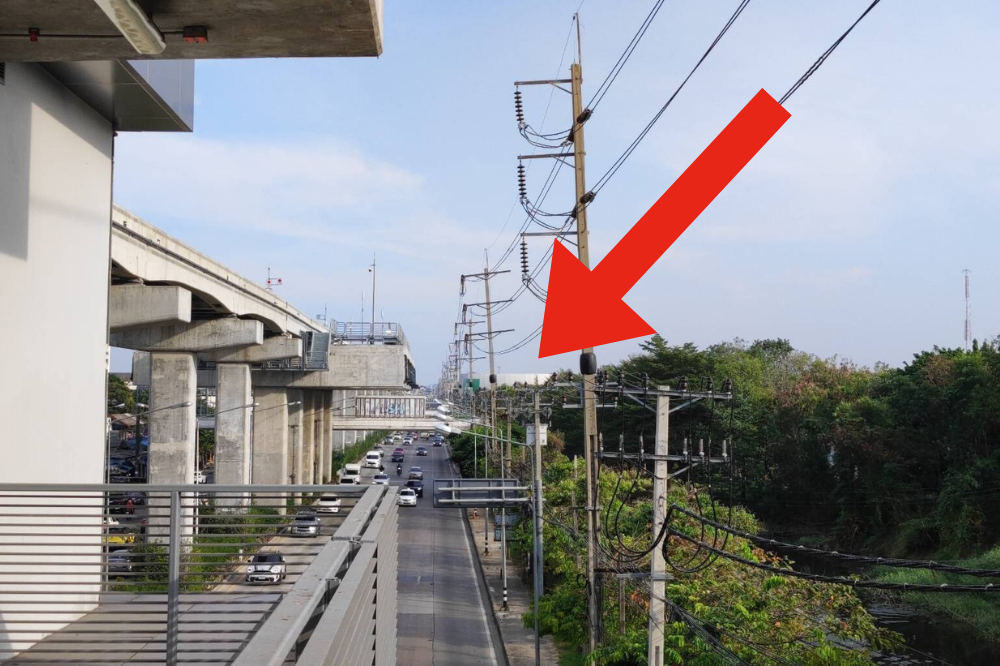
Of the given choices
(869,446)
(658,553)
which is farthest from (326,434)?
(658,553)

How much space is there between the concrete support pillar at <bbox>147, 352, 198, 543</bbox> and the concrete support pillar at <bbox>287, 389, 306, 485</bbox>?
80.2 ft

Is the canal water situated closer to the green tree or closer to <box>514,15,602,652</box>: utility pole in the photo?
<box>514,15,602,652</box>: utility pole

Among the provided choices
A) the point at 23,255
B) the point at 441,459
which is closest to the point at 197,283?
the point at 23,255

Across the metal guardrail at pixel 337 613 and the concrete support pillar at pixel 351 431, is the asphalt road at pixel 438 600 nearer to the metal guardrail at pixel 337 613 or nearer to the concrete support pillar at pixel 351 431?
the metal guardrail at pixel 337 613

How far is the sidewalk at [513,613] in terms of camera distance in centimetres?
2333

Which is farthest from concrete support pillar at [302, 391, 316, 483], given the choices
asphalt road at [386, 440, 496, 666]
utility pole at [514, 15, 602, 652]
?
utility pole at [514, 15, 602, 652]

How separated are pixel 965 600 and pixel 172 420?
25.2m

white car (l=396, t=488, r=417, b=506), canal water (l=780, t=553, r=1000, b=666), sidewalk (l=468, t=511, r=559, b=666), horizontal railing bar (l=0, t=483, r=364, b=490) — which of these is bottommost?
canal water (l=780, t=553, r=1000, b=666)

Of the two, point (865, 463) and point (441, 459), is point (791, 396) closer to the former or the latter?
point (865, 463)

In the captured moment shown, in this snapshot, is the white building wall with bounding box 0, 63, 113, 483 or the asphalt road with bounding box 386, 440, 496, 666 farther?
the asphalt road with bounding box 386, 440, 496, 666

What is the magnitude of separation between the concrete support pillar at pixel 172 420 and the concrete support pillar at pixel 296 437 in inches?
962

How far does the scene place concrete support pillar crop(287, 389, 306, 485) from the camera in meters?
50.4

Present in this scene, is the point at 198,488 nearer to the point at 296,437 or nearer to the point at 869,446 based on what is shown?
the point at 869,446

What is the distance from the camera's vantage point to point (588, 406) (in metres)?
15.5
